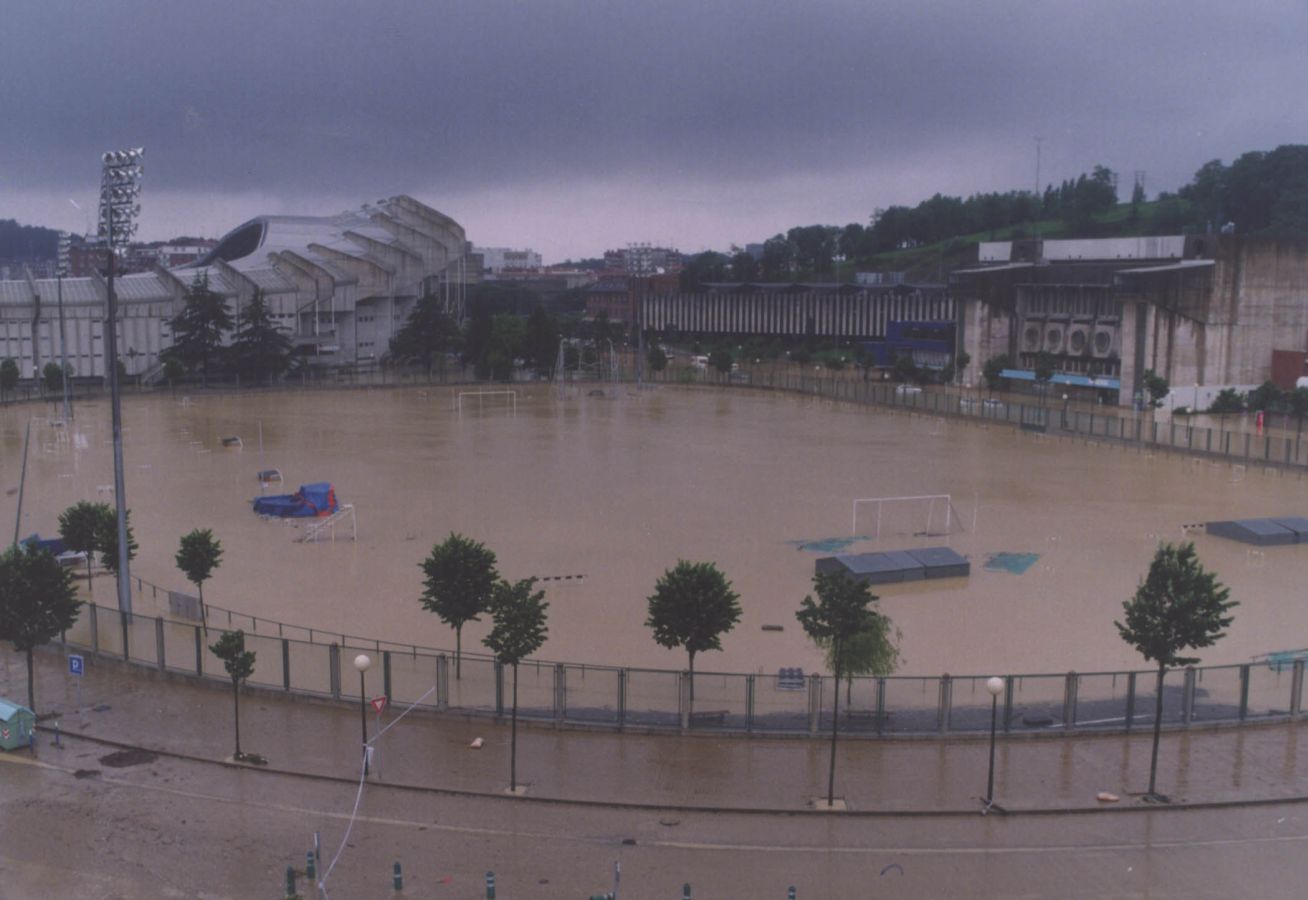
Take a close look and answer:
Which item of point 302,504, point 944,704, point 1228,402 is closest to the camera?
point 944,704

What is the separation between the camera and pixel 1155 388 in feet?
160

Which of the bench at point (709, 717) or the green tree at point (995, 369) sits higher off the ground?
the green tree at point (995, 369)

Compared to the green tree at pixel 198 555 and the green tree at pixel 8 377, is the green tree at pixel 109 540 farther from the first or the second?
the green tree at pixel 8 377

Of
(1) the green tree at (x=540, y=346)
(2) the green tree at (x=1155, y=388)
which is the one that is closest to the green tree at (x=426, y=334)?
(1) the green tree at (x=540, y=346)

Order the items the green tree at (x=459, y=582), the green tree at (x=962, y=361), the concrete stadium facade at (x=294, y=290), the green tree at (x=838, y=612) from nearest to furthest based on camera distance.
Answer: the green tree at (x=838, y=612)
the green tree at (x=459, y=582)
the concrete stadium facade at (x=294, y=290)
the green tree at (x=962, y=361)

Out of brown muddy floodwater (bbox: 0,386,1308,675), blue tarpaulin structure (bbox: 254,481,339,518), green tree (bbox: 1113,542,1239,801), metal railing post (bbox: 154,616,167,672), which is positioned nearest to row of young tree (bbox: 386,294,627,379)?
brown muddy floodwater (bbox: 0,386,1308,675)

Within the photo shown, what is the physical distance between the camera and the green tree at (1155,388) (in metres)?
48.9

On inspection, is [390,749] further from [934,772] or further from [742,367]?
[742,367]

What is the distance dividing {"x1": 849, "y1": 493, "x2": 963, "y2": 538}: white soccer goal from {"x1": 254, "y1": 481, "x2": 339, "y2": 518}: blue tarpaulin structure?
11797 mm

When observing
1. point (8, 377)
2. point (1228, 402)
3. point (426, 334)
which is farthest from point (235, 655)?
point (426, 334)

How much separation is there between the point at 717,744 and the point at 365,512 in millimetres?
15988

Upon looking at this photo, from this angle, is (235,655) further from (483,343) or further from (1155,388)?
(483,343)

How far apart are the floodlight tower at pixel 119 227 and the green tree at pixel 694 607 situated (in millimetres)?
7957

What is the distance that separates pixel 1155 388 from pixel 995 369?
12.0 metres
